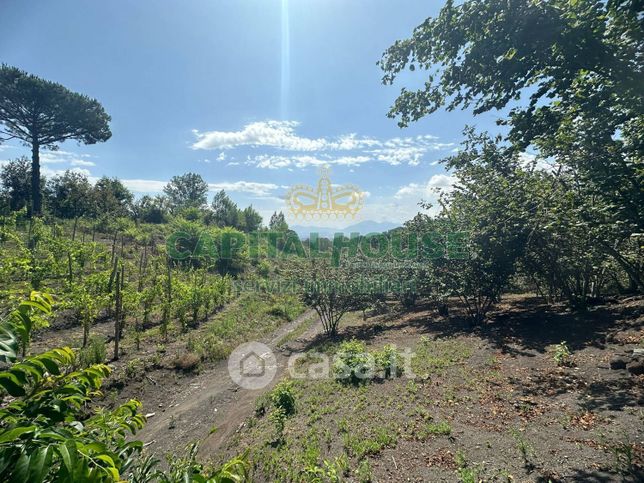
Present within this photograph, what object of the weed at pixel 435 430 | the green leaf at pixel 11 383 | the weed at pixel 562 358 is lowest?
the weed at pixel 435 430

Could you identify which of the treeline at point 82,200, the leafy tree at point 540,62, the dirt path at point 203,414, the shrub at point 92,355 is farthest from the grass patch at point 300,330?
the treeline at point 82,200

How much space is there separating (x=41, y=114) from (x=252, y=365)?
1310 inches

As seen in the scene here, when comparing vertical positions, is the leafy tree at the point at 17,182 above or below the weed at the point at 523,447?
above

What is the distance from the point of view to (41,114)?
1113 inches

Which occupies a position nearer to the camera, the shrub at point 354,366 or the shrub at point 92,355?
the shrub at point 354,366

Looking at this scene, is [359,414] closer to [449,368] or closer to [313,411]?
[313,411]

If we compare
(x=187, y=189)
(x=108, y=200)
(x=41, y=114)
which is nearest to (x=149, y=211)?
(x=108, y=200)

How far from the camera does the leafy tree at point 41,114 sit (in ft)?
87.1

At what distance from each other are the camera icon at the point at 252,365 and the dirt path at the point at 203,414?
21 centimetres

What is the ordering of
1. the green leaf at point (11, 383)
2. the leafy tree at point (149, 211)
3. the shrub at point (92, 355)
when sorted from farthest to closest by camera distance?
the leafy tree at point (149, 211) < the shrub at point (92, 355) < the green leaf at point (11, 383)

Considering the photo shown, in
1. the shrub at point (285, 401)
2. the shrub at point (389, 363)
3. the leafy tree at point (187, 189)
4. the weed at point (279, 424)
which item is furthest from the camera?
the leafy tree at point (187, 189)

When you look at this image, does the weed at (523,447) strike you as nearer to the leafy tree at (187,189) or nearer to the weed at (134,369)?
the weed at (134,369)

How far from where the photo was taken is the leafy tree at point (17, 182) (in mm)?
29078

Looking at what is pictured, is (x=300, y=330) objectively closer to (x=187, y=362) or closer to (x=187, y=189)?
(x=187, y=362)
